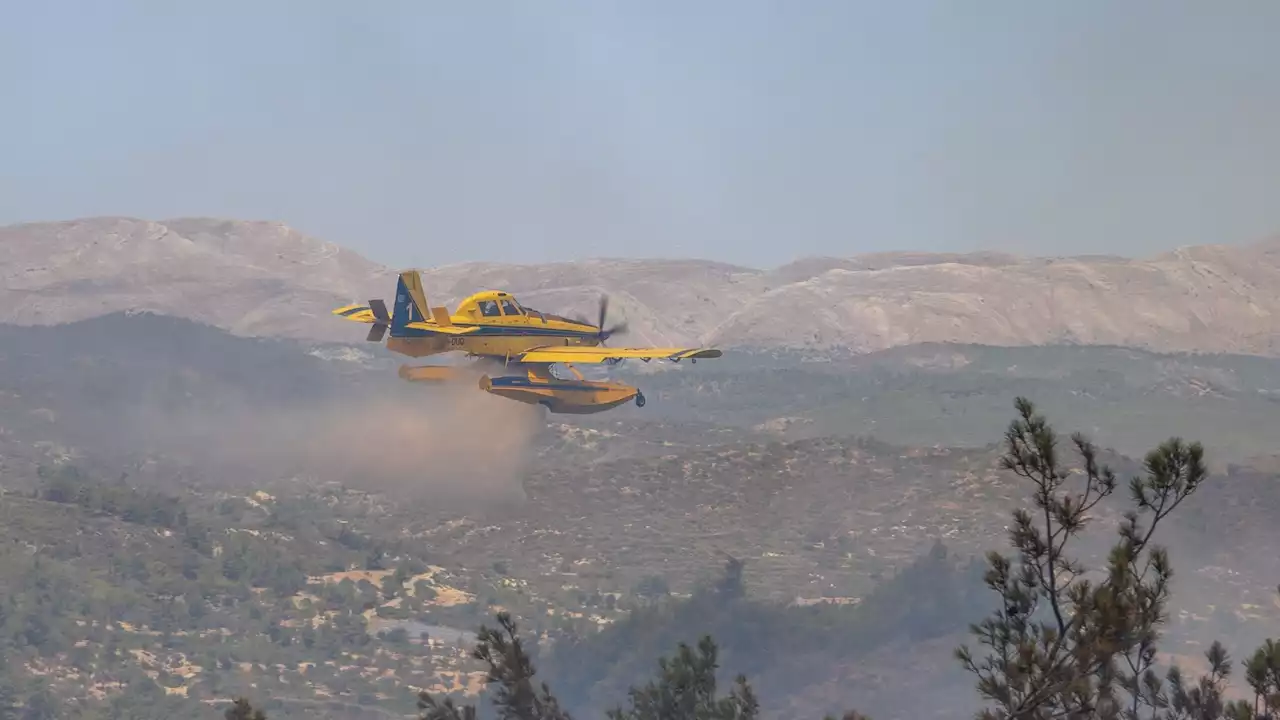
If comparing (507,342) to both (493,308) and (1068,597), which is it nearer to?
(493,308)

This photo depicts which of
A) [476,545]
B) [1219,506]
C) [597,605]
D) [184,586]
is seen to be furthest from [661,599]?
[1219,506]

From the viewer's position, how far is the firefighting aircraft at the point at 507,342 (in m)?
88.6

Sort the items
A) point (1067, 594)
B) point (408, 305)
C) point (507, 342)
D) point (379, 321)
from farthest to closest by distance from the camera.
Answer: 1. point (379, 321)
2. point (507, 342)
3. point (408, 305)
4. point (1067, 594)

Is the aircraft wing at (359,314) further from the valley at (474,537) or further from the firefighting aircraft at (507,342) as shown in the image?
the valley at (474,537)

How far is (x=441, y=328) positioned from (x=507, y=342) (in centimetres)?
364

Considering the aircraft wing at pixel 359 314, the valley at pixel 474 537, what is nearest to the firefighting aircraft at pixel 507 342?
the aircraft wing at pixel 359 314

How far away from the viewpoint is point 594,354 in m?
87.2

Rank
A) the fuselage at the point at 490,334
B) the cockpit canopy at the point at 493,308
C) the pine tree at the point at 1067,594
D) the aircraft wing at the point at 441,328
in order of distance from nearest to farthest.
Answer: the pine tree at the point at 1067,594, the aircraft wing at the point at 441,328, the fuselage at the point at 490,334, the cockpit canopy at the point at 493,308

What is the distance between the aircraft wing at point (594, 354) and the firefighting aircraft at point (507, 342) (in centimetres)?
5

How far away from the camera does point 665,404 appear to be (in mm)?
187000

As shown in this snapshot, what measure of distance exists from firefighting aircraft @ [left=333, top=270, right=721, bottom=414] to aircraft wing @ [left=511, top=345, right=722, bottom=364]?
5 cm

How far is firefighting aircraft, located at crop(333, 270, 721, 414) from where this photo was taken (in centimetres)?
8862

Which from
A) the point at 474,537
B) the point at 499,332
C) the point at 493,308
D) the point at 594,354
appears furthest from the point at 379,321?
the point at 474,537

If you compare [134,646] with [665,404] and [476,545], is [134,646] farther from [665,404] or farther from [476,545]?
[665,404]
